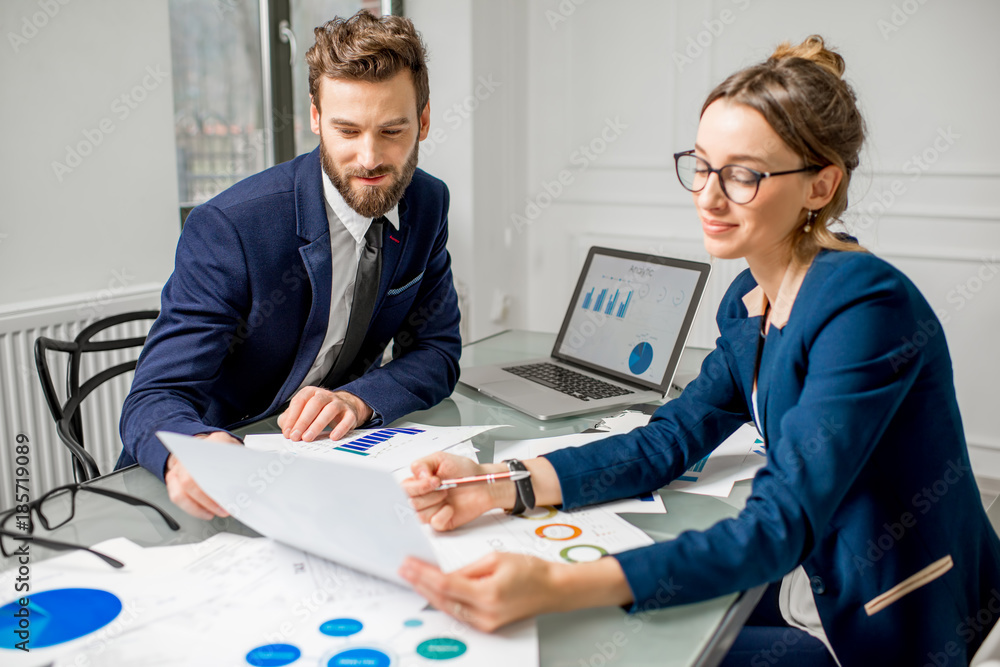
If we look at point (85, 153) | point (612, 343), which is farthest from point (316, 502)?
point (85, 153)

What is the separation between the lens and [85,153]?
88.9 inches

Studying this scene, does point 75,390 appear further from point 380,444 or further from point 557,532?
point 557,532

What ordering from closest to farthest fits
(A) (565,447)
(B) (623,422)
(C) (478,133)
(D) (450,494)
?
(D) (450,494) < (A) (565,447) < (B) (623,422) < (C) (478,133)

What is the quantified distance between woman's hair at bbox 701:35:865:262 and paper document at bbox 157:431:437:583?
2.03 feet

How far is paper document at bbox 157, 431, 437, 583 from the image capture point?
0.72 meters

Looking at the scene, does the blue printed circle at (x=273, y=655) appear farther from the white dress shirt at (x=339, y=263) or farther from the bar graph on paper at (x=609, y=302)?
the bar graph on paper at (x=609, y=302)

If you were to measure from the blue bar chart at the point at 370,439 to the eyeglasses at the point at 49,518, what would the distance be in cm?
28

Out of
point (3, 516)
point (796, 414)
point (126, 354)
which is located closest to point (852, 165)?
point (796, 414)

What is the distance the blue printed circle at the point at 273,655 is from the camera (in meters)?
0.70

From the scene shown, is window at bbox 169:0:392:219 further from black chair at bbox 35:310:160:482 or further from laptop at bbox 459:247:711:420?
laptop at bbox 459:247:711:420

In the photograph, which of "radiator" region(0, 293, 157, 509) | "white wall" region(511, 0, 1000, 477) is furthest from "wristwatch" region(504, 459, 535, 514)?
"white wall" region(511, 0, 1000, 477)

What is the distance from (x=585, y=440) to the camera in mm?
1245

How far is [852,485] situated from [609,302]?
0.81m

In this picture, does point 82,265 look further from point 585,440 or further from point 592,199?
point 592,199
